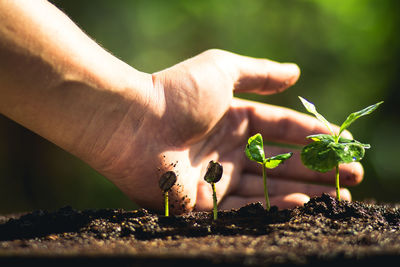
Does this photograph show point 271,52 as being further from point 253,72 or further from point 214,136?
point 214,136

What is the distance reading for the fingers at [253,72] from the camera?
2.04 metres

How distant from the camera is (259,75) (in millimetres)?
2158

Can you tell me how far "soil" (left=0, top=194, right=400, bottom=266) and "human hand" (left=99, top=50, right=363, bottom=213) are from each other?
0.32 m

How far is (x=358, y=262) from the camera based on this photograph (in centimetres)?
90

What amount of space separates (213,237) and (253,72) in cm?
120

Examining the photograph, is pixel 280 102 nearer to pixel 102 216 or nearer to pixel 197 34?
pixel 197 34

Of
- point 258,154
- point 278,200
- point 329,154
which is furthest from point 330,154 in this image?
point 278,200

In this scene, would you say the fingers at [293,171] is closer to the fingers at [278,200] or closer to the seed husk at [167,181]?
the fingers at [278,200]

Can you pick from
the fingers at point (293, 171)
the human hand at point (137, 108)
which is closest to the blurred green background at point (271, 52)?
the fingers at point (293, 171)

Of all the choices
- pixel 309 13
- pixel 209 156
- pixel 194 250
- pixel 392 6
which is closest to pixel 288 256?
pixel 194 250

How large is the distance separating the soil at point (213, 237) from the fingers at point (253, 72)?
2.80 feet

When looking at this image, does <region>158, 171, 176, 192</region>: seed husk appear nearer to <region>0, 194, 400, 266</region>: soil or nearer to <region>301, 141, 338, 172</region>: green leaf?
<region>0, 194, 400, 266</region>: soil

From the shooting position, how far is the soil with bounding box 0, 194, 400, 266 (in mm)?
892

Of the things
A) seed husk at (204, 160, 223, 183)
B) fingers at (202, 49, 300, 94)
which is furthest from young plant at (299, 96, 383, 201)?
fingers at (202, 49, 300, 94)
